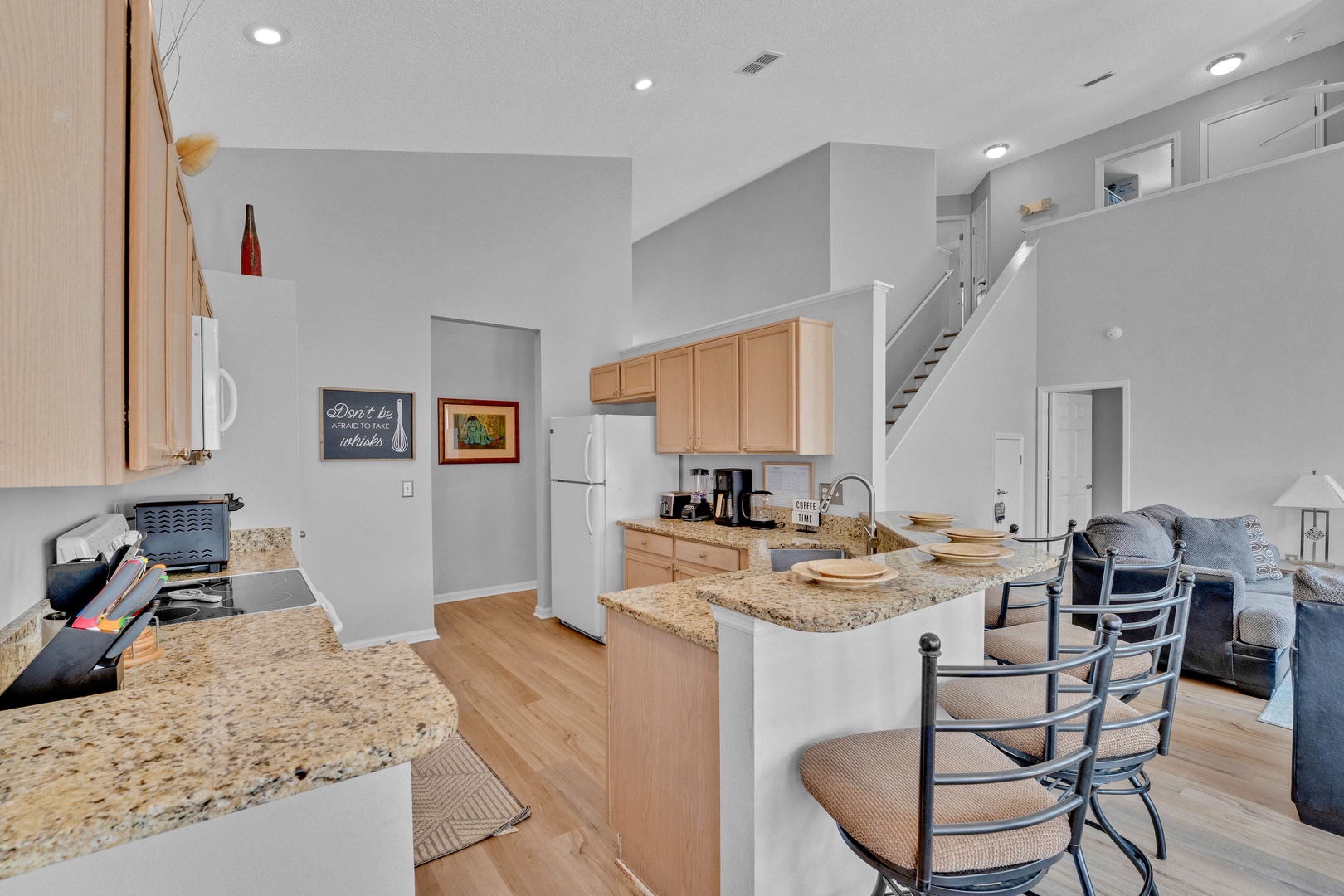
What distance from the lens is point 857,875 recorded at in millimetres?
1635

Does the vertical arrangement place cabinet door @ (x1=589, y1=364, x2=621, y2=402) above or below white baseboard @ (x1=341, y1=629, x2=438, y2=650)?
above

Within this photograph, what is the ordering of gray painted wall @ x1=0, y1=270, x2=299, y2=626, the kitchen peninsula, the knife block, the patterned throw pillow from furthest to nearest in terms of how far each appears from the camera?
the patterned throw pillow, gray painted wall @ x1=0, y1=270, x2=299, y2=626, the kitchen peninsula, the knife block

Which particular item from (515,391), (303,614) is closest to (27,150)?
(303,614)

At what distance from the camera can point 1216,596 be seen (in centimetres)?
339

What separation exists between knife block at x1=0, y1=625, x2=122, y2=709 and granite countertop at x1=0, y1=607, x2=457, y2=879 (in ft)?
0.67

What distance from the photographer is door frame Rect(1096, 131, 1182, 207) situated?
20.0ft

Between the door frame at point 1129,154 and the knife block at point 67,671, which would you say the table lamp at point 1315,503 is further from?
the knife block at point 67,671

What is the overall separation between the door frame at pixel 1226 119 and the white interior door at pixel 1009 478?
9.80ft

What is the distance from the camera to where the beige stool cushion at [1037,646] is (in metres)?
1.88

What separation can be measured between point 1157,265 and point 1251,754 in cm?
454

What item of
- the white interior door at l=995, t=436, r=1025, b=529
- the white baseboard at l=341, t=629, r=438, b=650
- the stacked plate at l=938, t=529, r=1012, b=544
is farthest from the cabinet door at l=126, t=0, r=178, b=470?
the white interior door at l=995, t=436, r=1025, b=529

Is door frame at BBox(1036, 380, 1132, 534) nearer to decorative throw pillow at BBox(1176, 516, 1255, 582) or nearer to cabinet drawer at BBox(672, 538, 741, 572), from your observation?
decorative throw pillow at BBox(1176, 516, 1255, 582)

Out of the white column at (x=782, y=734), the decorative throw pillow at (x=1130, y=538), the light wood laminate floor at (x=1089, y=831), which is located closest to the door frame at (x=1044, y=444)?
the decorative throw pillow at (x=1130, y=538)

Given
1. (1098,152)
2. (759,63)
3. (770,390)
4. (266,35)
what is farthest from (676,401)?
(1098,152)
